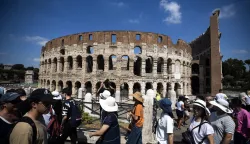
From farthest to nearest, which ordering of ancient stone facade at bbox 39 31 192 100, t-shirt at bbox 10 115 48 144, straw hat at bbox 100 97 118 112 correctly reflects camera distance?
ancient stone facade at bbox 39 31 192 100, straw hat at bbox 100 97 118 112, t-shirt at bbox 10 115 48 144

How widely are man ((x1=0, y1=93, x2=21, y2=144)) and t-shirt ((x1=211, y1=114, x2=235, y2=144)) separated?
362 cm

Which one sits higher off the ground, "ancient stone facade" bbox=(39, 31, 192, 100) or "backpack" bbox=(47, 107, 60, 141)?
"ancient stone facade" bbox=(39, 31, 192, 100)

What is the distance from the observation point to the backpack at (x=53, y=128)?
362 cm

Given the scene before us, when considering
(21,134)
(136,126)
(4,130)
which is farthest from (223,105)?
(4,130)

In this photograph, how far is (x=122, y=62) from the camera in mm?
24969

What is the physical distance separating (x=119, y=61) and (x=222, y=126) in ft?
63.0

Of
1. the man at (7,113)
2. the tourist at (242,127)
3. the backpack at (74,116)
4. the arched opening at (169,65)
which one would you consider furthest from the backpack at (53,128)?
the arched opening at (169,65)

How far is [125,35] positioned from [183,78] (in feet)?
38.6

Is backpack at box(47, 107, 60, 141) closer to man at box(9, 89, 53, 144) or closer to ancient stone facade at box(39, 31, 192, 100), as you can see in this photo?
man at box(9, 89, 53, 144)

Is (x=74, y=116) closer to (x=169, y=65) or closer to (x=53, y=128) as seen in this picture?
(x=53, y=128)

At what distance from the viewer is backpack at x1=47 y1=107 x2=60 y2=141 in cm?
362

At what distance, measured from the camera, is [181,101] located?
809cm

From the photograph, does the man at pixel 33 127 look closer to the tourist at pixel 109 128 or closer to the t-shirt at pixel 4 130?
the t-shirt at pixel 4 130

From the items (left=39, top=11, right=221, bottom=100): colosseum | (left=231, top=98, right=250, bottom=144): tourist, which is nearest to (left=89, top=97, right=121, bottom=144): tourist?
(left=231, top=98, right=250, bottom=144): tourist
